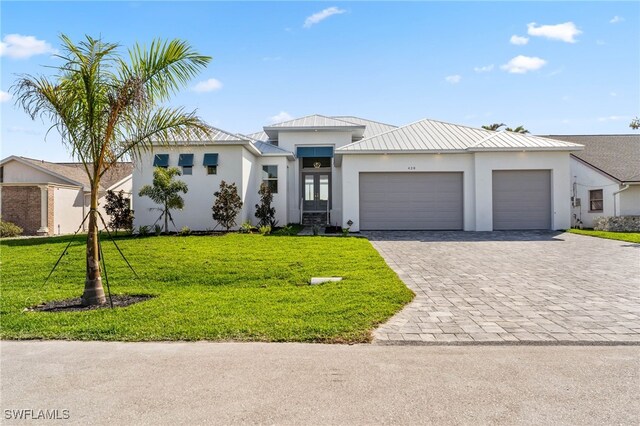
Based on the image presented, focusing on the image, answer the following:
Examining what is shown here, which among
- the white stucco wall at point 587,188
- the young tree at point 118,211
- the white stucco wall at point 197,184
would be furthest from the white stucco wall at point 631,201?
the young tree at point 118,211

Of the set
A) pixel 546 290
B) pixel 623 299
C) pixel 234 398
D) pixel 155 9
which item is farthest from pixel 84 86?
pixel 623 299

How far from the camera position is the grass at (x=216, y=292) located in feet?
15.6

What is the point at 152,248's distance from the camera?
37.1 ft

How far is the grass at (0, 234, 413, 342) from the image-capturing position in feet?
15.6

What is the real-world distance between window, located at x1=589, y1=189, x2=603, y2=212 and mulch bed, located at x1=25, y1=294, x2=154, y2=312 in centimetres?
2110

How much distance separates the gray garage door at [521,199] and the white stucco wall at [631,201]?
16.5 ft

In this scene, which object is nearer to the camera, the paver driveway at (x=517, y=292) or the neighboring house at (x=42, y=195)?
the paver driveway at (x=517, y=292)

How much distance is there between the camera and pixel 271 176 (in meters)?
19.6

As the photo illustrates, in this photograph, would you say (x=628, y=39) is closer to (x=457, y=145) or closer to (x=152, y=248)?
(x=457, y=145)

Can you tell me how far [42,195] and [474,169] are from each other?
70.0 feet

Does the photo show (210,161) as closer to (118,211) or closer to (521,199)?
(118,211)

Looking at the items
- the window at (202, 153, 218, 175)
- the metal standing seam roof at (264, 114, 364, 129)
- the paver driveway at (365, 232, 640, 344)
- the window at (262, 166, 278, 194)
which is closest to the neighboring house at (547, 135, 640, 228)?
the paver driveway at (365, 232, 640, 344)

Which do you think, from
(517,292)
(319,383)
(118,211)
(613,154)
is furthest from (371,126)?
(319,383)

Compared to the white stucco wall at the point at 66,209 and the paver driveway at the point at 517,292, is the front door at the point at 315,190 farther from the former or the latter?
the white stucco wall at the point at 66,209
